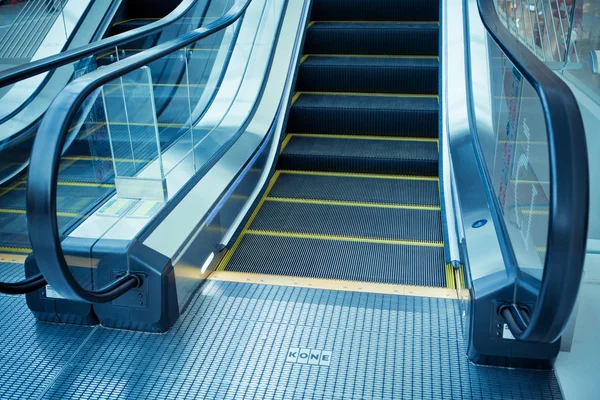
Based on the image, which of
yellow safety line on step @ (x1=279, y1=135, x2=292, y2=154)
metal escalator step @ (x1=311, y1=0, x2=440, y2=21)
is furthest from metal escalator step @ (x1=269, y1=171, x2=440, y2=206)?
metal escalator step @ (x1=311, y1=0, x2=440, y2=21)

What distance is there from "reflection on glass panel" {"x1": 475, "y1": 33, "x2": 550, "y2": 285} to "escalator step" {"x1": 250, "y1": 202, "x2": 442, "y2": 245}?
28.4 inches

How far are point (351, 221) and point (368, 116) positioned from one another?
53.7 inches

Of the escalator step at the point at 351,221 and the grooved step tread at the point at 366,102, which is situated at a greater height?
the grooved step tread at the point at 366,102

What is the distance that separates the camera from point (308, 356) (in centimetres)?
283

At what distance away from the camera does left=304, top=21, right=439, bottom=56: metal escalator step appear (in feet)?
19.5

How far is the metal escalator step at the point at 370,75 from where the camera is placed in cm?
Answer: 559

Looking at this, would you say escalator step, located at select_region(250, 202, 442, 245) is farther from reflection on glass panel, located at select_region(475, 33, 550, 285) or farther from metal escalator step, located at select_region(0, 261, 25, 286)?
metal escalator step, located at select_region(0, 261, 25, 286)

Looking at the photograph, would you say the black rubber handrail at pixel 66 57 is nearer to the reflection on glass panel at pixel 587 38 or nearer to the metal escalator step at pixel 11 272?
the metal escalator step at pixel 11 272

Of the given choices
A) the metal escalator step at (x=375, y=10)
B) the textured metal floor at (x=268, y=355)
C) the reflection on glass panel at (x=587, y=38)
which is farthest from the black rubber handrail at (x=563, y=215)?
the reflection on glass panel at (x=587, y=38)

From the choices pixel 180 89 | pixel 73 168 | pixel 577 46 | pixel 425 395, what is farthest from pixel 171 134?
pixel 577 46

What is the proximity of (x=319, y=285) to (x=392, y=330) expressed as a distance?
1.92 feet

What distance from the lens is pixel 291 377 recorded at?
2697mm

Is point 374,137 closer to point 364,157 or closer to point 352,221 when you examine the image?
point 364,157

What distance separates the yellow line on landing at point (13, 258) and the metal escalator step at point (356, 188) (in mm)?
1813
